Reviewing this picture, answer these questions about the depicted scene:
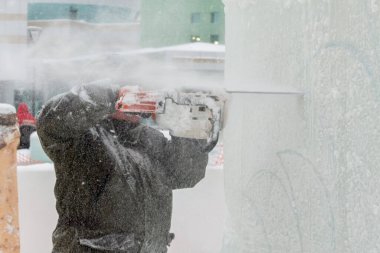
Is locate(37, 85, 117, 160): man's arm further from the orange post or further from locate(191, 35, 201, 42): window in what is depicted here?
locate(191, 35, 201, 42): window

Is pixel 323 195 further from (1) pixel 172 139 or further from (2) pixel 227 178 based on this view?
(1) pixel 172 139

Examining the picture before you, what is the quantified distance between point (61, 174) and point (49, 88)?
4.03 metres

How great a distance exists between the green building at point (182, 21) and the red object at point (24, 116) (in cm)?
322

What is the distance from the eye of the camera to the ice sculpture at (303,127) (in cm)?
103

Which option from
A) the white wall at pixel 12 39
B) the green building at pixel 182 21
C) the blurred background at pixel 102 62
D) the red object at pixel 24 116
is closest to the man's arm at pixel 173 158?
the blurred background at pixel 102 62

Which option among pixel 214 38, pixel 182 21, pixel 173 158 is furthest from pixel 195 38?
pixel 173 158

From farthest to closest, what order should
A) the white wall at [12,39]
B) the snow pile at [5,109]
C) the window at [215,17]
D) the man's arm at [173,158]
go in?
the window at [215,17]
the white wall at [12,39]
the snow pile at [5,109]
the man's arm at [173,158]

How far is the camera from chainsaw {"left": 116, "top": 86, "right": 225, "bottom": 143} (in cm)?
189

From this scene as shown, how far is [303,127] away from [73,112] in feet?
3.49

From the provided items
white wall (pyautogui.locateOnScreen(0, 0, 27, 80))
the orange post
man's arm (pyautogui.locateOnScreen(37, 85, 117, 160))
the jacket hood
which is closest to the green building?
white wall (pyautogui.locateOnScreen(0, 0, 27, 80))

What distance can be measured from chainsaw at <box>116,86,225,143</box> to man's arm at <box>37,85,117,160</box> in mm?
63

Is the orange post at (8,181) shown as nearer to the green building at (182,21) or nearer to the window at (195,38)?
the green building at (182,21)

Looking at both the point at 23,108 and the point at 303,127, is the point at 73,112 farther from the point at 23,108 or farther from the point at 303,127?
the point at 23,108

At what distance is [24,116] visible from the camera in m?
8.58
